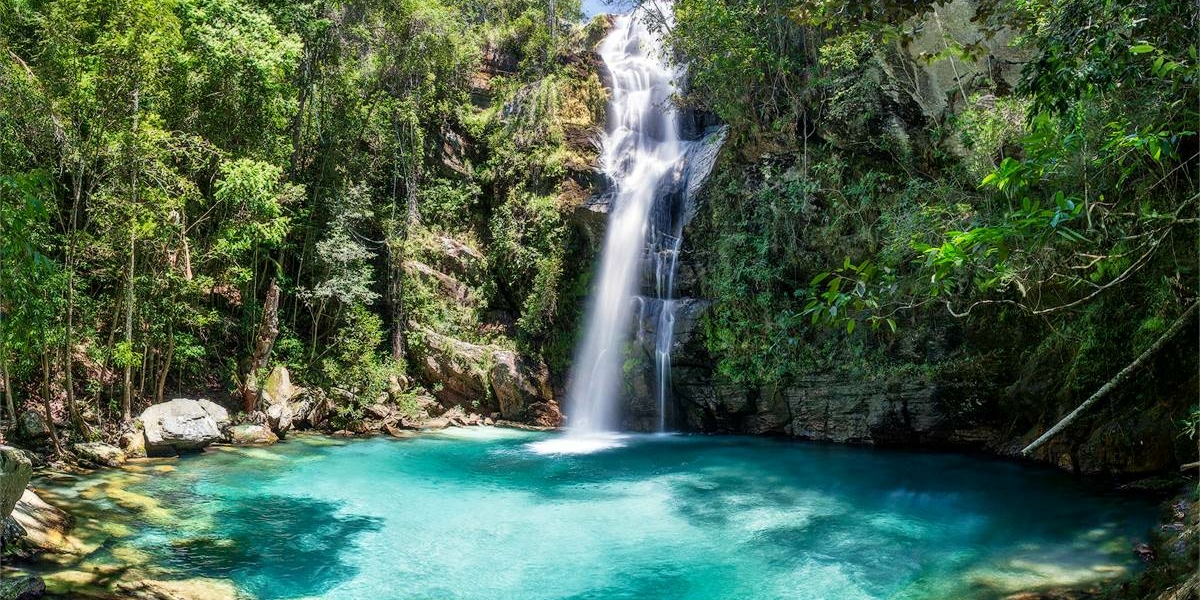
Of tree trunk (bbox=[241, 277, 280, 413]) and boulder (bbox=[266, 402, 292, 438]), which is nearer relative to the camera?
boulder (bbox=[266, 402, 292, 438])

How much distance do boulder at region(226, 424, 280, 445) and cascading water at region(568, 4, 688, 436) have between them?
19.9ft

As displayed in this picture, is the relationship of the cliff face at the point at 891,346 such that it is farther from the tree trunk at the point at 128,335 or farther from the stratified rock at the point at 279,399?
the tree trunk at the point at 128,335

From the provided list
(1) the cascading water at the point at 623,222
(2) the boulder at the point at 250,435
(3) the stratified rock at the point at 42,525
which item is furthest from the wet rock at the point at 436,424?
(3) the stratified rock at the point at 42,525

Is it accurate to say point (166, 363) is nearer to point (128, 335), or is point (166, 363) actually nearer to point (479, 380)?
point (128, 335)

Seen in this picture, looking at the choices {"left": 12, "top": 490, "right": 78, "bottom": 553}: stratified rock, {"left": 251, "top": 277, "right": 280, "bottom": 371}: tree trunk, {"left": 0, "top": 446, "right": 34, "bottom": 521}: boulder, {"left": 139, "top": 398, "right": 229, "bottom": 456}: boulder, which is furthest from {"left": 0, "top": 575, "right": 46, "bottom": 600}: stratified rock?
{"left": 251, "top": 277, "right": 280, "bottom": 371}: tree trunk

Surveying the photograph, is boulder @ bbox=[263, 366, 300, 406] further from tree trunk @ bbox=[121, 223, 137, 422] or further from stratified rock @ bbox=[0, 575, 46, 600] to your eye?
stratified rock @ bbox=[0, 575, 46, 600]

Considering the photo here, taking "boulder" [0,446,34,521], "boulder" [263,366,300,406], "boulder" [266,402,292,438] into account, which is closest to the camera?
"boulder" [0,446,34,521]

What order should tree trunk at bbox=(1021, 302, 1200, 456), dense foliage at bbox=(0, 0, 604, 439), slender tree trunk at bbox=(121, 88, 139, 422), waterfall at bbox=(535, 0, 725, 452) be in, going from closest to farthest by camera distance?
tree trunk at bbox=(1021, 302, 1200, 456)
dense foliage at bbox=(0, 0, 604, 439)
slender tree trunk at bbox=(121, 88, 139, 422)
waterfall at bbox=(535, 0, 725, 452)

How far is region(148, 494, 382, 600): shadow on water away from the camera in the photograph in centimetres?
558

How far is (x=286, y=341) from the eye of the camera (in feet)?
47.8

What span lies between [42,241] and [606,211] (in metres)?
10.9

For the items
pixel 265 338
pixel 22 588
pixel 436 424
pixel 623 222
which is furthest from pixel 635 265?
pixel 22 588

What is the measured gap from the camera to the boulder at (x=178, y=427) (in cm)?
1025

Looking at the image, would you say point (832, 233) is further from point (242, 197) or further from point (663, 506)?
→ point (242, 197)
